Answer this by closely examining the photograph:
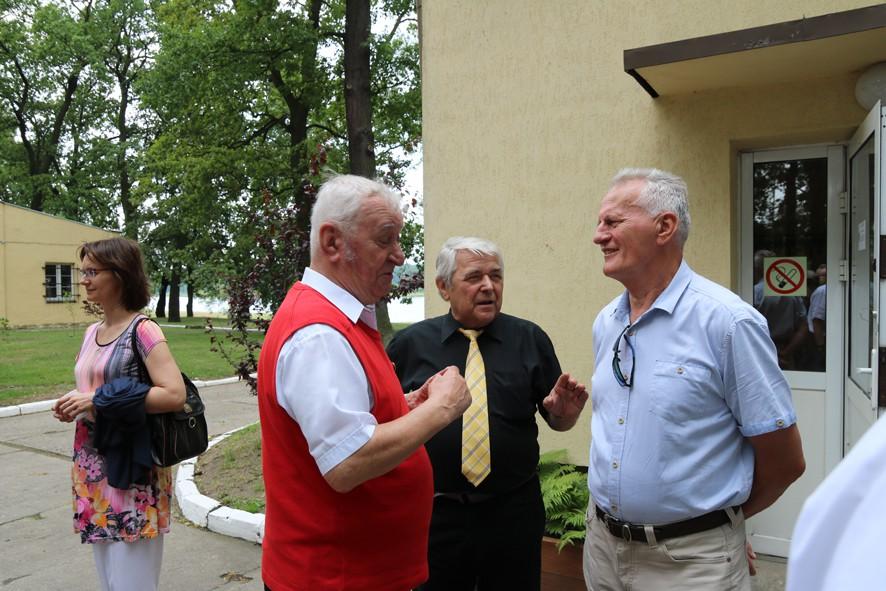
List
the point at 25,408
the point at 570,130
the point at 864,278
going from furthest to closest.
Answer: the point at 25,408 → the point at 570,130 → the point at 864,278

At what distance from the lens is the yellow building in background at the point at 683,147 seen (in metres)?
3.65

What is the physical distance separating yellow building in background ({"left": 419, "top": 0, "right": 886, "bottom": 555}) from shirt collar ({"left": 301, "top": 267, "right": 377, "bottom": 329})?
262 cm

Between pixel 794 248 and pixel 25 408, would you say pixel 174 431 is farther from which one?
pixel 25 408

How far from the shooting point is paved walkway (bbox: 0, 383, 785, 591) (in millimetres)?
4387

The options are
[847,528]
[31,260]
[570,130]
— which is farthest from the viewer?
[31,260]

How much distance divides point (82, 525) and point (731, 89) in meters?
4.37

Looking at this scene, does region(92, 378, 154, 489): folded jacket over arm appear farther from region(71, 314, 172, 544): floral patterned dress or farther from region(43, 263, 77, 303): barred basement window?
region(43, 263, 77, 303): barred basement window

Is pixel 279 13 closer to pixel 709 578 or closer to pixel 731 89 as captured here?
pixel 731 89

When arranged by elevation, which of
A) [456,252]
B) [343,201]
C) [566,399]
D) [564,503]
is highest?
[343,201]

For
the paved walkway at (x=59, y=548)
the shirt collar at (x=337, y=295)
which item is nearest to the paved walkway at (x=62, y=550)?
the paved walkway at (x=59, y=548)

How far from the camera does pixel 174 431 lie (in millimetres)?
3152

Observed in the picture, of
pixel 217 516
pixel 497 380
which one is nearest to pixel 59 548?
pixel 217 516

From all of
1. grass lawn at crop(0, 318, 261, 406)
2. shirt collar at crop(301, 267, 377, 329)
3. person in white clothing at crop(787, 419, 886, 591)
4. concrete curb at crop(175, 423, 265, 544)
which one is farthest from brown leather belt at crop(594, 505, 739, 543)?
grass lawn at crop(0, 318, 261, 406)

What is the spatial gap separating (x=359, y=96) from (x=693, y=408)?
1294 cm
